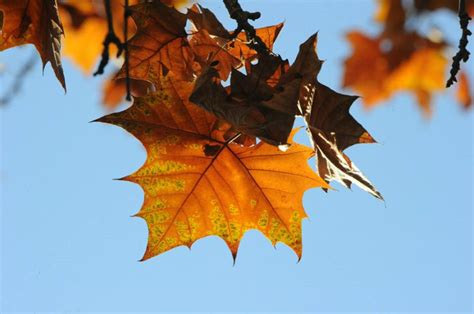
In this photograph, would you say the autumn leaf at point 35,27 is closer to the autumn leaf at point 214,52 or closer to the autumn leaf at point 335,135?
the autumn leaf at point 214,52

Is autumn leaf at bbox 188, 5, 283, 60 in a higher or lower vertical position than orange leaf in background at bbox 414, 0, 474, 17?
lower

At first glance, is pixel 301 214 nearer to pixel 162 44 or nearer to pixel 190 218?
pixel 190 218

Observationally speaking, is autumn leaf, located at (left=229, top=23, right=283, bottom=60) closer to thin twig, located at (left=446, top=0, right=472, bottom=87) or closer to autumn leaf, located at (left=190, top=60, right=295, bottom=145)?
autumn leaf, located at (left=190, top=60, right=295, bottom=145)

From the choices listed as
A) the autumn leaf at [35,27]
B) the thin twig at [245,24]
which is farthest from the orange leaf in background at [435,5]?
the autumn leaf at [35,27]

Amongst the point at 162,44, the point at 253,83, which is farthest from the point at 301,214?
the point at 162,44

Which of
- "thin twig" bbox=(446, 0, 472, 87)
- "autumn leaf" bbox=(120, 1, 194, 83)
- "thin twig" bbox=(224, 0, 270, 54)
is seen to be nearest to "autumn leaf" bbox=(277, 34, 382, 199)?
"thin twig" bbox=(224, 0, 270, 54)
